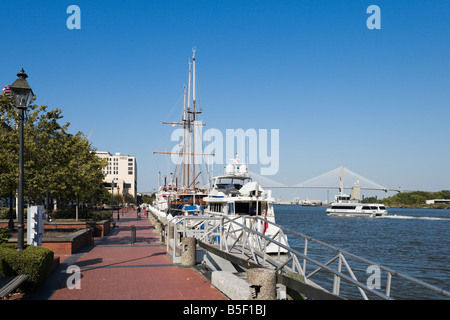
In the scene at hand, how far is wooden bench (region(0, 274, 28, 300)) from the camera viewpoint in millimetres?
8155

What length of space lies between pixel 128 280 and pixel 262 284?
5028mm

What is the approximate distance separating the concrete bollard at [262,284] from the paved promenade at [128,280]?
A: 1.63 metres

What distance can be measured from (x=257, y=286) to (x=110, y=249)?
12.7 metres

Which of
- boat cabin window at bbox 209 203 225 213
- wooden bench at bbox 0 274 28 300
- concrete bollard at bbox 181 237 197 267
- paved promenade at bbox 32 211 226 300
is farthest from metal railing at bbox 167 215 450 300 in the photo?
wooden bench at bbox 0 274 28 300

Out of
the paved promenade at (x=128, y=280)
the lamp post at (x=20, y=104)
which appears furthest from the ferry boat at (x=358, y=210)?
the lamp post at (x=20, y=104)

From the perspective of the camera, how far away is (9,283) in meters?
9.01

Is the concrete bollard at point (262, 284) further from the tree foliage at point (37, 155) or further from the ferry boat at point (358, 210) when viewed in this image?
the ferry boat at point (358, 210)

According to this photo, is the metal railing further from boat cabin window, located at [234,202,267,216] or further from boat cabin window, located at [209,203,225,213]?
boat cabin window, located at [209,203,225,213]

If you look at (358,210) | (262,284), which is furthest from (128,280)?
(358,210)

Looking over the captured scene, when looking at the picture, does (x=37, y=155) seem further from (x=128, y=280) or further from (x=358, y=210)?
(x=358, y=210)

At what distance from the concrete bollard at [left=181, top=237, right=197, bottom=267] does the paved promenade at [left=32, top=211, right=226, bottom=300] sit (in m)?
0.30

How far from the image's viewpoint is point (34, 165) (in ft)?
76.4
